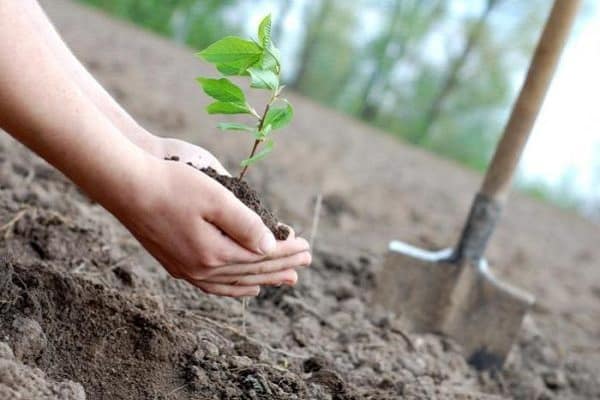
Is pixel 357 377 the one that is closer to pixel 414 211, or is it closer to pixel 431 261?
pixel 431 261

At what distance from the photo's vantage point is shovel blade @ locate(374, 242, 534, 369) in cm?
247

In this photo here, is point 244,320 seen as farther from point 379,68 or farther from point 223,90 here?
point 379,68

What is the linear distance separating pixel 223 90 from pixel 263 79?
0.29 ft

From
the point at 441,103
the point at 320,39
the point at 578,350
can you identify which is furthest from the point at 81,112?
the point at 320,39

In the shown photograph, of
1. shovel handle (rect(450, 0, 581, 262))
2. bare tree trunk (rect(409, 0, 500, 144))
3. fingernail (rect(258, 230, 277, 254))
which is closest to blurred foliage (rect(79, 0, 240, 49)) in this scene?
bare tree trunk (rect(409, 0, 500, 144))

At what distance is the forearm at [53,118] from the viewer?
1109 mm

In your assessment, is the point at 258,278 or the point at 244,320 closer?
the point at 258,278

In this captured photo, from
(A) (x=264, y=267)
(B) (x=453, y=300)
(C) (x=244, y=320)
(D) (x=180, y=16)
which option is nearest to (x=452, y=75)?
(D) (x=180, y=16)

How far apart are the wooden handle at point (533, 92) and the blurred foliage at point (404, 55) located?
11.8 m

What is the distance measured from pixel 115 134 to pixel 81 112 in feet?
0.21

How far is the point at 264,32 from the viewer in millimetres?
1405

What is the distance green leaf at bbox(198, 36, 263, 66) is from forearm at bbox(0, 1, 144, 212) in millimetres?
285

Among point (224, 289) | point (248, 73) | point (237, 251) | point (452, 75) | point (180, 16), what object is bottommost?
point (180, 16)

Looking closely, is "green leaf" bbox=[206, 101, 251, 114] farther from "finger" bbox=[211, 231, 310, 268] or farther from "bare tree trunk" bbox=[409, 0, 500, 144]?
"bare tree trunk" bbox=[409, 0, 500, 144]
